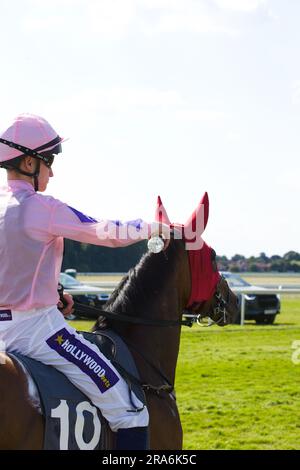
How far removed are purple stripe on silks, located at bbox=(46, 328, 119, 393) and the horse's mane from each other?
23.0 inches

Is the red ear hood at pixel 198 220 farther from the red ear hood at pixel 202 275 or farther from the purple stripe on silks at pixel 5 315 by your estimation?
the purple stripe on silks at pixel 5 315

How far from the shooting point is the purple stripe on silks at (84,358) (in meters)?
3.41

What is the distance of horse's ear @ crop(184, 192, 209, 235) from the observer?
12.9 feet

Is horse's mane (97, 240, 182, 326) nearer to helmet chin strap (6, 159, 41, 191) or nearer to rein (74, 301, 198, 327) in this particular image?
rein (74, 301, 198, 327)

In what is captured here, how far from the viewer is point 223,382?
31.6 ft

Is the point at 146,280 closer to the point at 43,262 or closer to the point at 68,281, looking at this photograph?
the point at 43,262

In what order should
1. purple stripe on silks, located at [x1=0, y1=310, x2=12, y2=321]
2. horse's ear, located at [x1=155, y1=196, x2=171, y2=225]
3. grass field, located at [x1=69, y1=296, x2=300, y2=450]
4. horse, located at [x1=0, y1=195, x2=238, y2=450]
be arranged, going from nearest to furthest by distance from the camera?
1. purple stripe on silks, located at [x1=0, y1=310, x2=12, y2=321]
2. horse, located at [x1=0, y1=195, x2=238, y2=450]
3. horse's ear, located at [x1=155, y1=196, x2=171, y2=225]
4. grass field, located at [x1=69, y1=296, x2=300, y2=450]

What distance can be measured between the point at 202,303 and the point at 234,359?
740 centimetres

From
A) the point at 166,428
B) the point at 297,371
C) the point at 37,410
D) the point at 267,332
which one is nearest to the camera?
the point at 37,410

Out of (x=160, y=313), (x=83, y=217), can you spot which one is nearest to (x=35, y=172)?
(x=83, y=217)

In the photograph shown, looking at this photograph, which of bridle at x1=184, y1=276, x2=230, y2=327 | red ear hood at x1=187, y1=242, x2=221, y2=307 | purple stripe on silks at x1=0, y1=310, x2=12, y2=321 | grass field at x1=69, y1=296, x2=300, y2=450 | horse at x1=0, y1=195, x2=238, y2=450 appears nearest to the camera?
purple stripe on silks at x1=0, y1=310, x2=12, y2=321

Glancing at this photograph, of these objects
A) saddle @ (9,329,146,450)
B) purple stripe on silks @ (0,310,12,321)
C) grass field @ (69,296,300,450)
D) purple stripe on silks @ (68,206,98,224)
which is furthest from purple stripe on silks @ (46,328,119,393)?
grass field @ (69,296,300,450)
